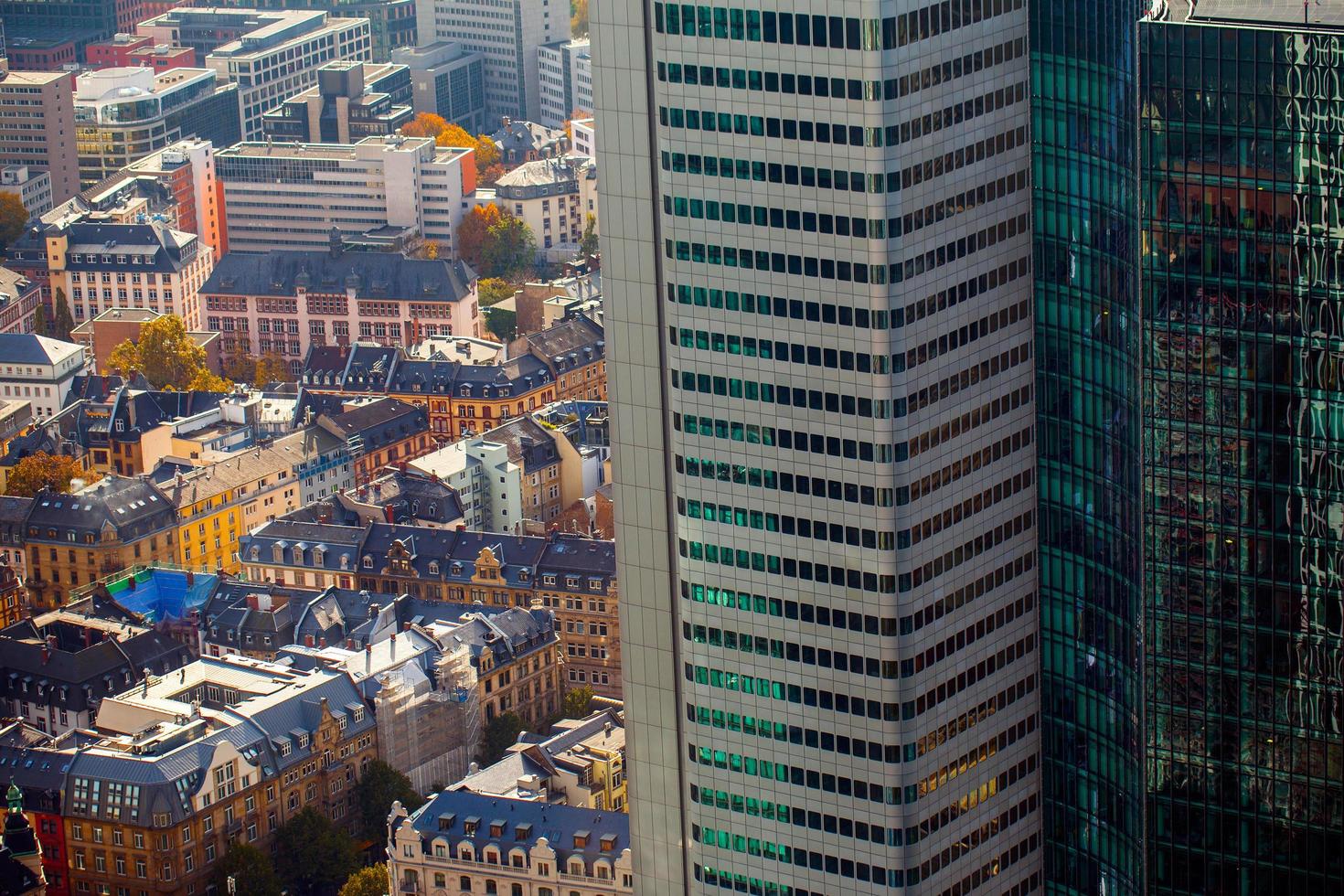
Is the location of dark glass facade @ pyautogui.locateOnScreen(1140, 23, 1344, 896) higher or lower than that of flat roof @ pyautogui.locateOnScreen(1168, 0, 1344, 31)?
lower

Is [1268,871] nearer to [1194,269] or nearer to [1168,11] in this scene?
[1194,269]

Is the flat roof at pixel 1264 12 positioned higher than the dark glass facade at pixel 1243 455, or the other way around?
the flat roof at pixel 1264 12

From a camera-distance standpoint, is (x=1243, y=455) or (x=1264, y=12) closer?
(x=1264, y=12)

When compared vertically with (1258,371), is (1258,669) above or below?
below

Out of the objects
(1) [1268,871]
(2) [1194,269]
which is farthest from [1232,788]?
(2) [1194,269]

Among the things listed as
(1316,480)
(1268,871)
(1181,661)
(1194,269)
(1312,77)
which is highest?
(1312,77)

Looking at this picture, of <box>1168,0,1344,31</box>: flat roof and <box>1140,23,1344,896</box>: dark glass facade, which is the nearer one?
<box>1168,0,1344,31</box>: flat roof

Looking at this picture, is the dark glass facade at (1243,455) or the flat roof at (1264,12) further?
the dark glass facade at (1243,455)

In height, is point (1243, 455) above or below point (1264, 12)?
below
